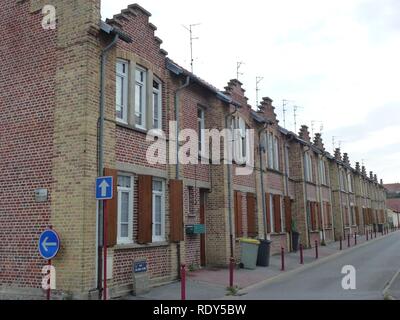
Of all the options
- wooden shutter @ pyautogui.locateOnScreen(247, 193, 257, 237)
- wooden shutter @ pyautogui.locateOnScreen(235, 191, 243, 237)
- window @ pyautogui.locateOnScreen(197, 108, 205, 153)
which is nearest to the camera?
window @ pyautogui.locateOnScreen(197, 108, 205, 153)

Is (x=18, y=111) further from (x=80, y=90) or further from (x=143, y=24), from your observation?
(x=143, y=24)

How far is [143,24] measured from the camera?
14.0 metres

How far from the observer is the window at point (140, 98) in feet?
44.6

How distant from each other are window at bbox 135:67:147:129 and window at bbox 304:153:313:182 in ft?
61.7

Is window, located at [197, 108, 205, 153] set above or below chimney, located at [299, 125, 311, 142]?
below

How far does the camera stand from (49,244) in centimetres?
929

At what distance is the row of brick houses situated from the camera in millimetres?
10898

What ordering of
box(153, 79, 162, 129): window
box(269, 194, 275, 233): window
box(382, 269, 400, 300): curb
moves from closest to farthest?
1. box(382, 269, 400, 300): curb
2. box(153, 79, 162, 129): window
3. box(269, 194, 275, 233): window

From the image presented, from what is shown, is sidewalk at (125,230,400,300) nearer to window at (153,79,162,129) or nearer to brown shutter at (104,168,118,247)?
brown shutter at (104,168,118,247)

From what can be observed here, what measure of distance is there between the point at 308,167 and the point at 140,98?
20.2 metres

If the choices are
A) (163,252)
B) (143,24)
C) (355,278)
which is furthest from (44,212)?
(355,278)

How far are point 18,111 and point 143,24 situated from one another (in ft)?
15.4

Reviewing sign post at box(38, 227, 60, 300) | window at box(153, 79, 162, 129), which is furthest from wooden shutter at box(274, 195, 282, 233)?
sign post at box(38, 227, 60, 300)

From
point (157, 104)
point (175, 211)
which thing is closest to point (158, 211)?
point (175, 211)
